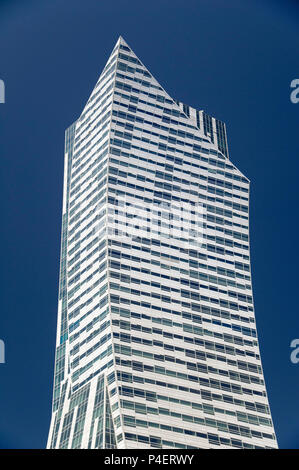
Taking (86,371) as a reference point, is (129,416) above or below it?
below

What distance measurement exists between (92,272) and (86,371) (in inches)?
1027

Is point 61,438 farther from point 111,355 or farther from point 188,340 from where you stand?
point 188,340

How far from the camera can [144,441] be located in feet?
537

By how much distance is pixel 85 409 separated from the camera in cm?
Answer: 17150

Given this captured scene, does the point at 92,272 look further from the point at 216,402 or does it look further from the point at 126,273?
the point at 216,402

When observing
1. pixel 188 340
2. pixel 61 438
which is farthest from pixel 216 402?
pixel 61 438

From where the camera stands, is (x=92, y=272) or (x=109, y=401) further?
(x=92, y=272)
